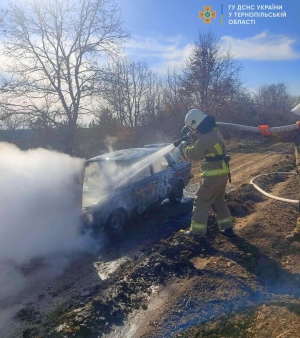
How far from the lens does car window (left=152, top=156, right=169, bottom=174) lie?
8.26 metres

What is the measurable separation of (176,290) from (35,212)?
328cm

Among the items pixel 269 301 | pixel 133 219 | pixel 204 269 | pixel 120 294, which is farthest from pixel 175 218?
pixel 269 301

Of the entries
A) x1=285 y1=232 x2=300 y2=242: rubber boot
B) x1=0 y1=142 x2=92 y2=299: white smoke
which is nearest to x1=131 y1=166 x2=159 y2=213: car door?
x1=0 y1=142 x2=92 y2=299: white smoke

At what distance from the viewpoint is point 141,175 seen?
25.2ft

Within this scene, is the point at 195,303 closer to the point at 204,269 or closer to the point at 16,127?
the point at 204,269

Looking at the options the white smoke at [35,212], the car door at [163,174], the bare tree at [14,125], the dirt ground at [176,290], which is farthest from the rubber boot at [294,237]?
the bare tree at [14,125]

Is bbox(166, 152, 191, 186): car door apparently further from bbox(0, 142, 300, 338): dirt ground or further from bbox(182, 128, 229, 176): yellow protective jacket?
bbox(182, 128, 229, 176): yellow protective jacket

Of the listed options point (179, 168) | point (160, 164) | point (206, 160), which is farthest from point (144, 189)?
point (206, 160)

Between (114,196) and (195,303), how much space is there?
125 inches

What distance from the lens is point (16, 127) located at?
19.8m

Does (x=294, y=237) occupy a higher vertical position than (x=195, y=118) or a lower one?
lower

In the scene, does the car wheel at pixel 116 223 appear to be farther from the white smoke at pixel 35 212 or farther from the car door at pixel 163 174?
the car door at pixel 163 174

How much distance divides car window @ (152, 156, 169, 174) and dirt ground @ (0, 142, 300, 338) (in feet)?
6.21

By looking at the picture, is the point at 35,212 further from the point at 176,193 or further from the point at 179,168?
the point at 179,168
